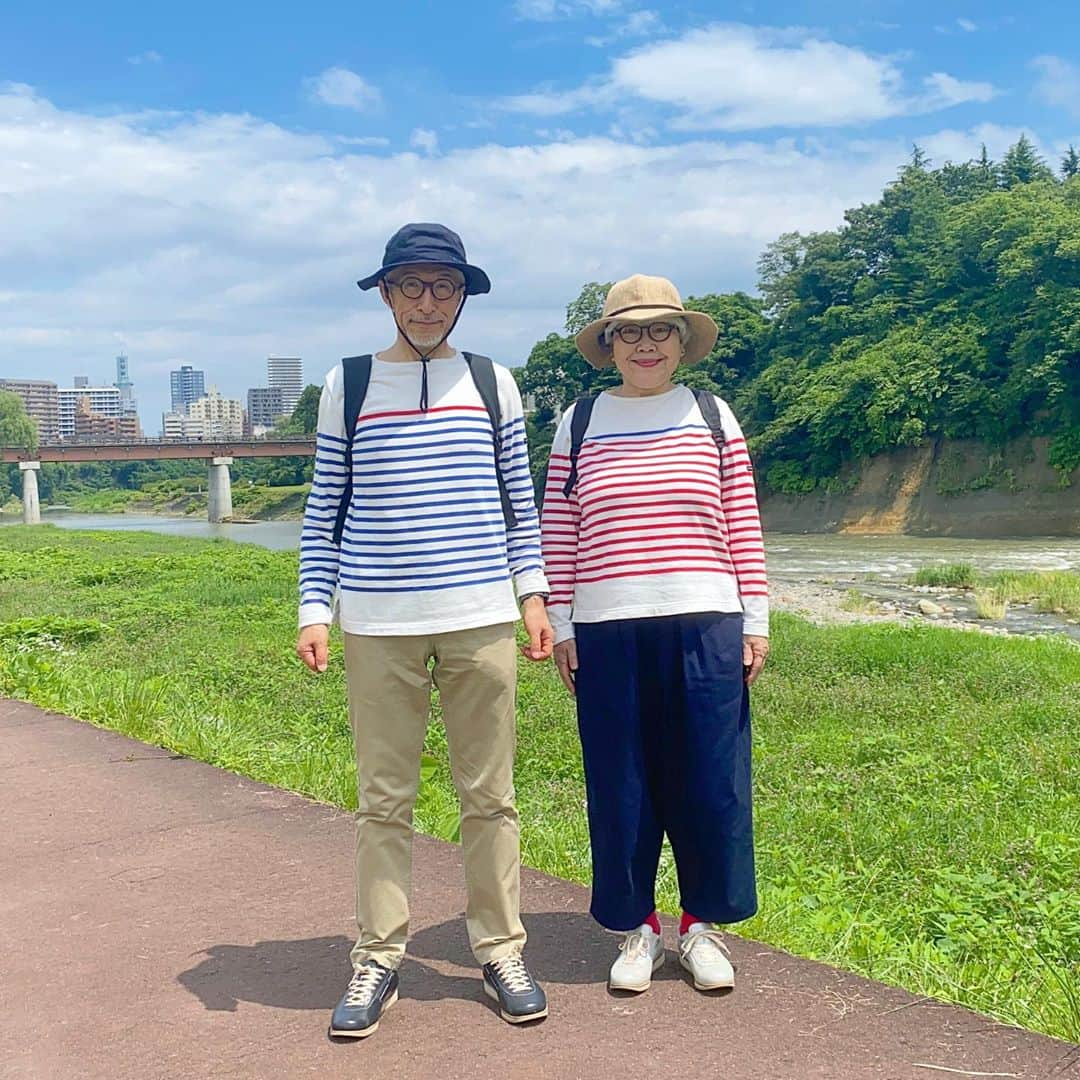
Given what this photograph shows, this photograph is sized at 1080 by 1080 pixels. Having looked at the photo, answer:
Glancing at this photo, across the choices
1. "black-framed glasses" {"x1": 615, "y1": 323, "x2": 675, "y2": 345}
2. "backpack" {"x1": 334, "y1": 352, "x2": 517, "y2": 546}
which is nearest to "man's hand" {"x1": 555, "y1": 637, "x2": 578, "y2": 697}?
"backpack" {"x1": 334, "y1": 352, "x2": 517, "y2": 546}

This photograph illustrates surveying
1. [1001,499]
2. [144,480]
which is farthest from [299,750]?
[144,480]

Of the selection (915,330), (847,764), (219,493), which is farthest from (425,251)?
(219,493)

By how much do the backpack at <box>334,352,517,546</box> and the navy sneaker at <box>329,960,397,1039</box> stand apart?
1.14 m

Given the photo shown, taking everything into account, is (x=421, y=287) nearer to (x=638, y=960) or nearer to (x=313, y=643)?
(x=313, y=643)

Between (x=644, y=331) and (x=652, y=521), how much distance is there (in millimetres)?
552

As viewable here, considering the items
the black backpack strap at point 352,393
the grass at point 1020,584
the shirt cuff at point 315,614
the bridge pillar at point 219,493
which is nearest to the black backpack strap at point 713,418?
the black backpack strap at point 352,393

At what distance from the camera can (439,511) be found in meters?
3.06

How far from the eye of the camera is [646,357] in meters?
3.31

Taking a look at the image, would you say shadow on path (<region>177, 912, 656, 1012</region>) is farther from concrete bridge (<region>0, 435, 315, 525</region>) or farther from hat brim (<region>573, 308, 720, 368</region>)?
concrete bridge (<region>0, 435, 315, 525</region>)

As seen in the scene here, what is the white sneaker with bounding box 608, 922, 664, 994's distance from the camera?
3.13 meters

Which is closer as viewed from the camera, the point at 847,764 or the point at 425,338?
the point at 425,338

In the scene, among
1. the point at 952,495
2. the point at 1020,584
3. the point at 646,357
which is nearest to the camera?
the point at 646,357

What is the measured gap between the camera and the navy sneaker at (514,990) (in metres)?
2.96

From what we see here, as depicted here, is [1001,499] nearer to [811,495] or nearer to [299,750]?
[811,495]
